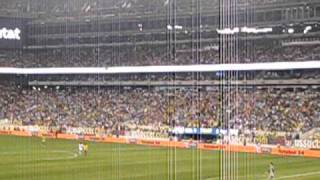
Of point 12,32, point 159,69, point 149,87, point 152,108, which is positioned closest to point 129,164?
point 12,32

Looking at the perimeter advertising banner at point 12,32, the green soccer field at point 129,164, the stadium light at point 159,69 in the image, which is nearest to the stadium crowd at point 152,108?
the stadium light at point 159,69

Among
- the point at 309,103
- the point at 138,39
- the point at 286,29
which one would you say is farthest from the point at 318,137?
the point at 138,39

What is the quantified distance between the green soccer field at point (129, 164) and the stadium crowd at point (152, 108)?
286 centimetres

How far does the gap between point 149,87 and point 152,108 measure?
9.61 feet

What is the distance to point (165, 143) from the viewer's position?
4038 cm

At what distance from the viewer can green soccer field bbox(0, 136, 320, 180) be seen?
28.1 m

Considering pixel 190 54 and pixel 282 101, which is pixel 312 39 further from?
pixel 190 54

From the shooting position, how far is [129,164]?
32.0 meters

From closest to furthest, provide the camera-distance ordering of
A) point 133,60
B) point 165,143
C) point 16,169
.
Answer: point 16,169
point 165,143
point 133,60

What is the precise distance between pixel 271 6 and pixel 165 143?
991 cm

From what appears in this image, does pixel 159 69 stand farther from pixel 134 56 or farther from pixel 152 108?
pixel 134 56

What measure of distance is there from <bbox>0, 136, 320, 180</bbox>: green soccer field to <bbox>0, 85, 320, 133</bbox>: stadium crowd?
9.37ft

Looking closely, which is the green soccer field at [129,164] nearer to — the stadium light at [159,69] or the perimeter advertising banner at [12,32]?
the perimeter advertising banner at [12,32]

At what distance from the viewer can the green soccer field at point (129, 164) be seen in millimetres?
28088
